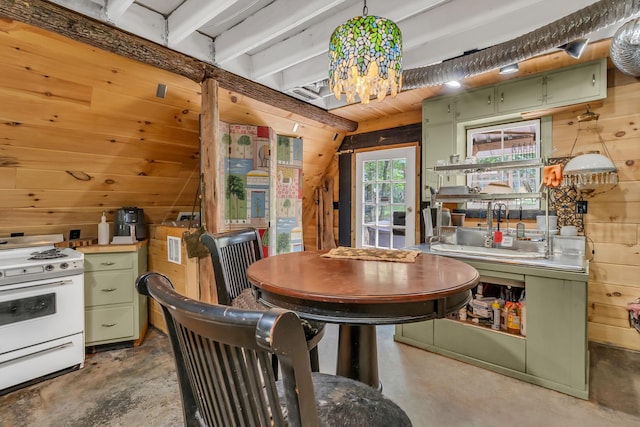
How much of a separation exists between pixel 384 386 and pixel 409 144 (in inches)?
107

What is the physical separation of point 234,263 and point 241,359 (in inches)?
56.9

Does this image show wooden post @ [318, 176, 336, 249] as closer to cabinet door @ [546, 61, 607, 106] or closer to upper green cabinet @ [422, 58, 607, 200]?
upper green cabinet @ [422, 58, 607, 200]

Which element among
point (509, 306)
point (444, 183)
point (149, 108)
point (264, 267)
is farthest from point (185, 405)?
point (444, 183)

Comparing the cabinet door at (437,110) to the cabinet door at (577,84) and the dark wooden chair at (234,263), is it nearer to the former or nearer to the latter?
the cabinet door at (577,84)

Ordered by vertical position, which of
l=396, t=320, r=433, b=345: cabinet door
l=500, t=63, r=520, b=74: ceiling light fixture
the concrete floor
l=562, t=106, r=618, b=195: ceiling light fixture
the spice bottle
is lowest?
the concrete floor

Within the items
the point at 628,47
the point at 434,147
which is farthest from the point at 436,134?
the point at 628,47

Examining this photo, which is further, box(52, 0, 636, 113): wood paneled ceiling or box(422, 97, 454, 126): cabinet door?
box(422, 97, 454, 126): cabinet door

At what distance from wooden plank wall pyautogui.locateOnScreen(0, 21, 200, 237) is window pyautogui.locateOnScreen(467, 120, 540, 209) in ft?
9.01

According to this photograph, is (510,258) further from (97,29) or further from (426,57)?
(97,29)

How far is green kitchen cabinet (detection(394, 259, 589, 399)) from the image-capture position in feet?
6.59

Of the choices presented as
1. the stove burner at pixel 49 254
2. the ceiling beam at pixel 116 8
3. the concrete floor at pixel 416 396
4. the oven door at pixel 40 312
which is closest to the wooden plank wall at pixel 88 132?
the ceiling beam at pixel 116 8

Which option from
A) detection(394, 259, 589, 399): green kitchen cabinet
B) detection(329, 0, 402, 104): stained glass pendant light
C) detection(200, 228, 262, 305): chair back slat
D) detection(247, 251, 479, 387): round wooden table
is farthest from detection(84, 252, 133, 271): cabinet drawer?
detection(394, 259, 589, 399): green kitchen cabinet

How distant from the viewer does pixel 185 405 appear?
0.80 metres

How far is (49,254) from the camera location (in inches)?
95.8
